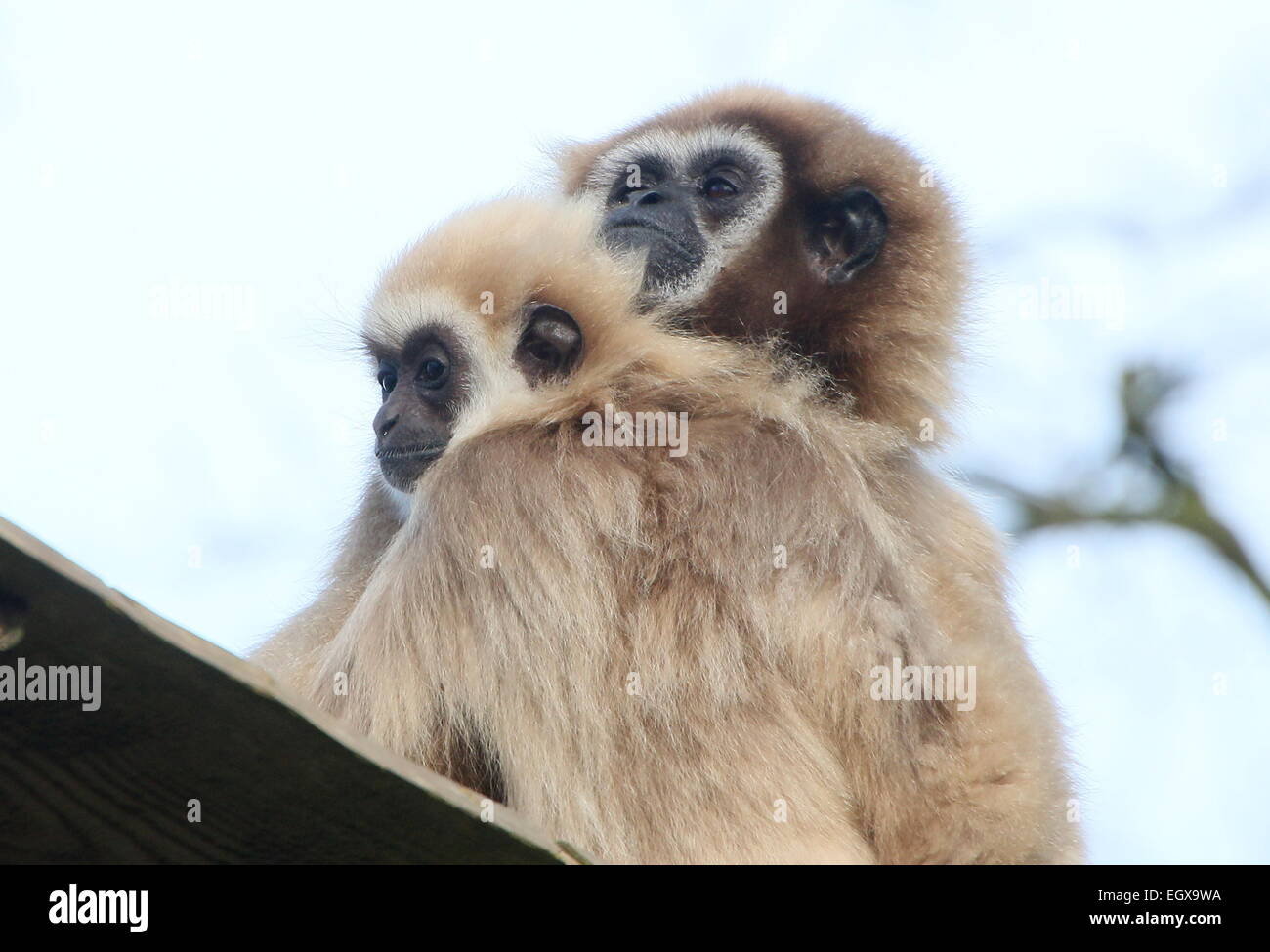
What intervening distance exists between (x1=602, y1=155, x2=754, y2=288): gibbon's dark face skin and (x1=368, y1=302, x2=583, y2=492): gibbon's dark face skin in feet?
2.67

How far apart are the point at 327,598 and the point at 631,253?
1653 mm

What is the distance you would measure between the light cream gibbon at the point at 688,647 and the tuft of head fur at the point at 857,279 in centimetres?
54

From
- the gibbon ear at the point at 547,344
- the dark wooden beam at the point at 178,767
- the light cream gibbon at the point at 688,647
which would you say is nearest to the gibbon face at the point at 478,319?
the gibbon ear at the point at 547,344

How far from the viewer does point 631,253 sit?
511 centimetres

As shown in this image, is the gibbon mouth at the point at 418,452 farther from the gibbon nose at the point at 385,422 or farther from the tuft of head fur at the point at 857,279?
the tuft of head fur at the point at 857,279

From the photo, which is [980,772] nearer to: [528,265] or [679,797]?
[679,797]

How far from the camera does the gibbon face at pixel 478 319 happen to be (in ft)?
15.1

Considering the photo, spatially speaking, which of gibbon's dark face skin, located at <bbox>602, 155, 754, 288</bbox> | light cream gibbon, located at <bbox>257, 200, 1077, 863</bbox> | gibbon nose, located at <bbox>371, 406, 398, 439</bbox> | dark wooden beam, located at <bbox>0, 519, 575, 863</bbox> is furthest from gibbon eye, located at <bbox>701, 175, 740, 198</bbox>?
dark wooden beam, located at <bbox>0, 519, 575, 863</bbox>

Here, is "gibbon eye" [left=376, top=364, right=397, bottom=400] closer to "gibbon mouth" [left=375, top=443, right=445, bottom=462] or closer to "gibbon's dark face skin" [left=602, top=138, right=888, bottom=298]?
"gibbon mouth" [left=375, top=443, right=445, bottom=462]

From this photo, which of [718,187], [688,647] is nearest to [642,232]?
[718,187]

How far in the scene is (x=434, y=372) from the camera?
4.77 meters

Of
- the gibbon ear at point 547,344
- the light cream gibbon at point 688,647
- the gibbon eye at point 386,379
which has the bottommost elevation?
the light cream gibbon at point 688,647

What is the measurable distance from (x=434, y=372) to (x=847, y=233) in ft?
5.68
